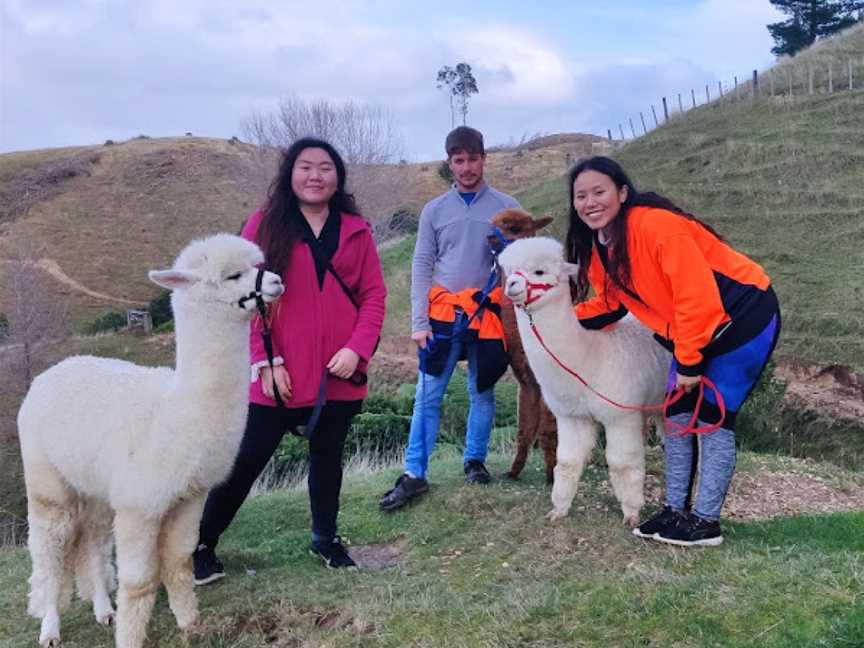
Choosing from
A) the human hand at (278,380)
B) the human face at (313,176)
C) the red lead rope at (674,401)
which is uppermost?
the human face at (313,176)

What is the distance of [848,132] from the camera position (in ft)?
70.0

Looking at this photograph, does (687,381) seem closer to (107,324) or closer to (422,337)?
Result: (422,337)

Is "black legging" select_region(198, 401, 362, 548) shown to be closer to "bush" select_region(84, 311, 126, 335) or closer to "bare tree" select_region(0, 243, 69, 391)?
"bare tree" select_region(0, 243, 69, 391)

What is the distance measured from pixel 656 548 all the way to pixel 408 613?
4.58ft

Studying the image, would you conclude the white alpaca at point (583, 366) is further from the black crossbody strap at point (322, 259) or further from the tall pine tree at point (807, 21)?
the tall pine tree at point (807, 21)

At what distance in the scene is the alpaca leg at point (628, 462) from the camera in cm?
416

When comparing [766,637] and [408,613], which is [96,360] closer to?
[408,613]

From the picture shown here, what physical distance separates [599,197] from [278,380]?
181 cm

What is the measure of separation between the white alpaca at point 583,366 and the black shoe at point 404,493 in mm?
1217

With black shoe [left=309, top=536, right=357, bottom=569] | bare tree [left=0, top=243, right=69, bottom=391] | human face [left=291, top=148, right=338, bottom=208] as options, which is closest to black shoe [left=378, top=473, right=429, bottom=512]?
black shoe [left=309, top=536, right=357, bottom=569]

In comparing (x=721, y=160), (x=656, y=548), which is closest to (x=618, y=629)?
(x=656, y=548)

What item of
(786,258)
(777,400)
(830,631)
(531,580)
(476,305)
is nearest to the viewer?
(830,631)

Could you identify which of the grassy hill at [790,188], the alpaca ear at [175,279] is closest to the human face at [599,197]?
the alpaca ear at [175,279]

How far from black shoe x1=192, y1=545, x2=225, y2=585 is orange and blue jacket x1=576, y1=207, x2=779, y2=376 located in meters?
2.57
